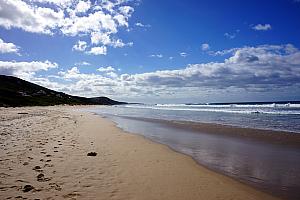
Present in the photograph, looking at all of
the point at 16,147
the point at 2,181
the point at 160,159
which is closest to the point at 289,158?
the point at 160,159

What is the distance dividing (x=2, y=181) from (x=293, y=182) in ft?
26.4

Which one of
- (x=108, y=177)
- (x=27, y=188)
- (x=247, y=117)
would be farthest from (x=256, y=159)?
(x=247, y=117)

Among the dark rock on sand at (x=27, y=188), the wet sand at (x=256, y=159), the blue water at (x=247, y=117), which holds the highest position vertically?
the blue water at (x=247, y=117)

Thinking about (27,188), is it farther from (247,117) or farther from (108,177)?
(247,117)

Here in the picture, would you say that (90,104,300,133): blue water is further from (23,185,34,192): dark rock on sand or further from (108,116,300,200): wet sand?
(23,185,34,192): dark rock on sand

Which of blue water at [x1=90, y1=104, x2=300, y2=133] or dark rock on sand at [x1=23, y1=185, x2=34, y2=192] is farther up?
blue water at [x1=90, y1=104, x2=300, y2=133]

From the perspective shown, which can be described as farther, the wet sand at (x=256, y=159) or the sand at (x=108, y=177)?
the wet sand at (x=256, y=159)

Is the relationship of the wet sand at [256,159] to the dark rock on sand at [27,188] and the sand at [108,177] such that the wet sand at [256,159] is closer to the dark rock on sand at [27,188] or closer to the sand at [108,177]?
the sand at [108,177]

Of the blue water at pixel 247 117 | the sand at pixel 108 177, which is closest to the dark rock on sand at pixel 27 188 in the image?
the sand at pixel 108 177

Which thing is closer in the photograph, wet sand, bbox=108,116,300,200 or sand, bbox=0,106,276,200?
sand, bbox=0,106,276,200

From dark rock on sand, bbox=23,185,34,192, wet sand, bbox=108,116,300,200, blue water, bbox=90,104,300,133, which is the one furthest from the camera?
blue water, bbox=90,104,300,133

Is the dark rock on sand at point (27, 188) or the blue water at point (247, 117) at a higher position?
the blue water at point (247, 117)

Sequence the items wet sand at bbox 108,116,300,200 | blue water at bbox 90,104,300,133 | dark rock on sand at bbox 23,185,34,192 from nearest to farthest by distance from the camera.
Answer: dark rock on sand at bbox 23,185,34,192 → wet sand at bbox 108,116,300,200 → blue water at bbox 90,104,300,133

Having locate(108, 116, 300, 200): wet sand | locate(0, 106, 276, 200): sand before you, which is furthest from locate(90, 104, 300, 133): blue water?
locate(0, 106, 276, 200): sand
